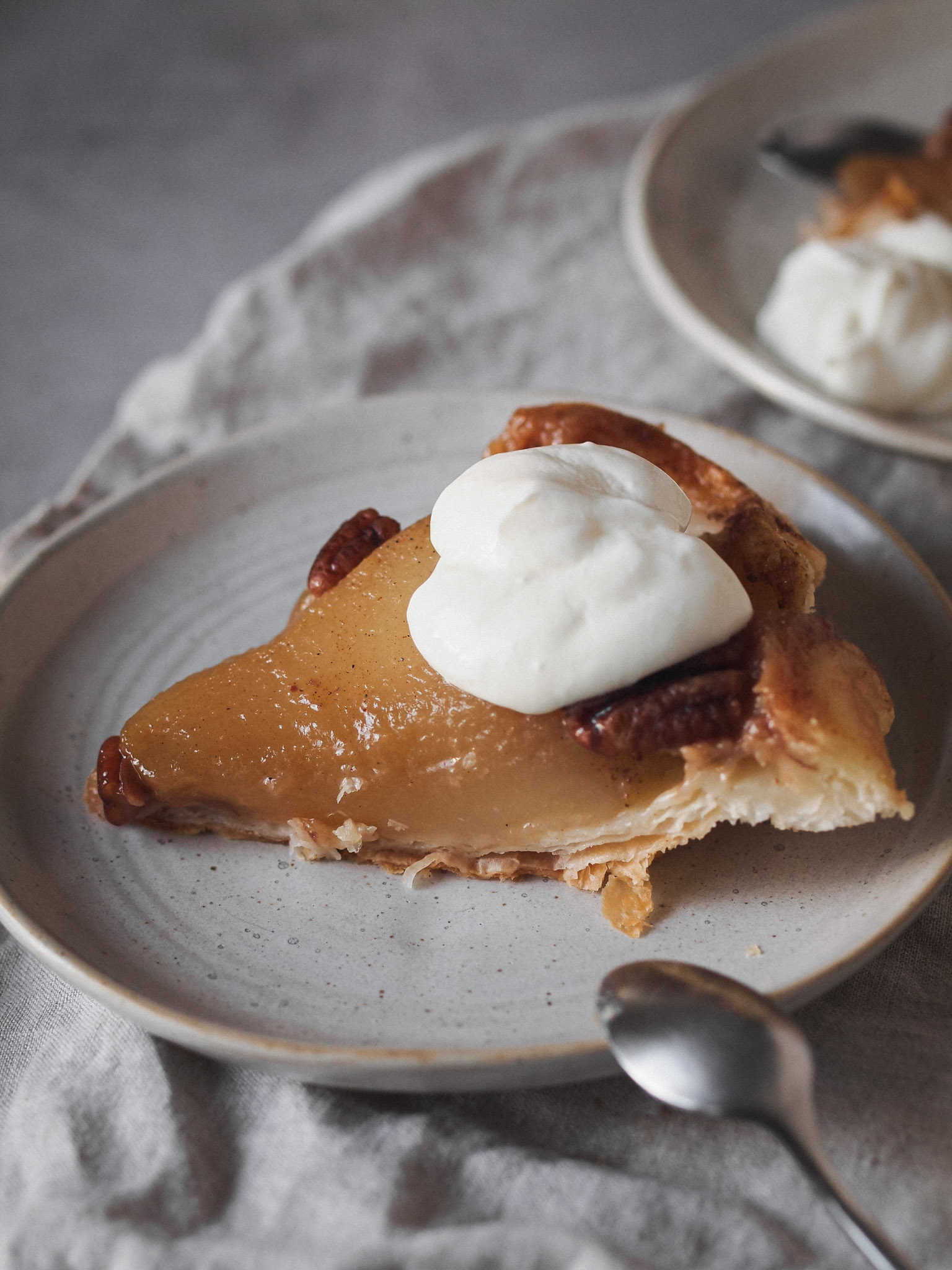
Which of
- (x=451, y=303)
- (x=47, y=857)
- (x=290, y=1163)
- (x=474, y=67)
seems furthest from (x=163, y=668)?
(x=474, y=67)

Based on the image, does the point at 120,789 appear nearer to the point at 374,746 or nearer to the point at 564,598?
the point at 374,746

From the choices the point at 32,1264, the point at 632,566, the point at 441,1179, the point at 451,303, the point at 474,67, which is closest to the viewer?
the point at 32,1264

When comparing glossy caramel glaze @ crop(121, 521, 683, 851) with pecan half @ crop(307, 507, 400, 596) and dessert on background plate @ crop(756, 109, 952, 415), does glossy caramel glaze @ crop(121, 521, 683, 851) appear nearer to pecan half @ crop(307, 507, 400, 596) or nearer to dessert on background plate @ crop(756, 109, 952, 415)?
pecan half @ crop(307, 507, 400, 596)

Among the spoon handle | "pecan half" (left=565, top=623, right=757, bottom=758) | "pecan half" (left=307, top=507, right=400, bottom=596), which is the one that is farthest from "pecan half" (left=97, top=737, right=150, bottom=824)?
the spoon handle

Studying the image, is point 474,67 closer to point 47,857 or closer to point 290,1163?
point 47,857

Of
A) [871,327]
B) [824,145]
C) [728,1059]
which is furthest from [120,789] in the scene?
[824,145]

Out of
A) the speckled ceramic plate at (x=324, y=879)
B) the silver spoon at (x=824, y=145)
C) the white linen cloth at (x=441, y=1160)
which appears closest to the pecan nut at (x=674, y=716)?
the speckled ceramic plate at (x=324, y=879)
